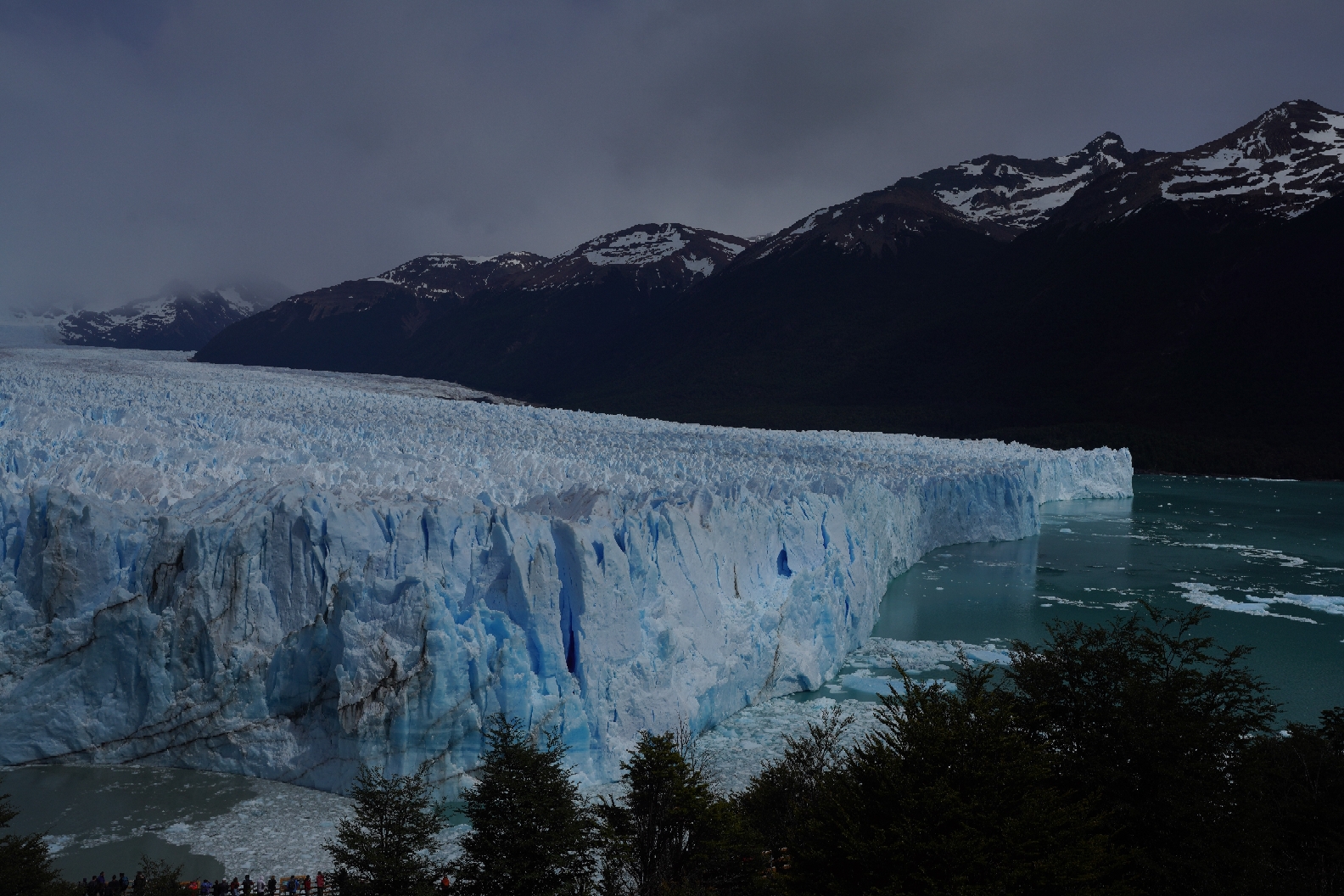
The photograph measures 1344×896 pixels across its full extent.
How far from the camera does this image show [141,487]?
1166 centimetres

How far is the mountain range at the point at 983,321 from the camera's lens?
61.8 meters

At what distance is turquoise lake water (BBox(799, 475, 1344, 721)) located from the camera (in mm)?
15867

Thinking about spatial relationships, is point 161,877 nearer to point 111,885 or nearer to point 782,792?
point 111,885

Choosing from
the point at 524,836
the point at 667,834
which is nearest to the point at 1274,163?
the point at 667,834

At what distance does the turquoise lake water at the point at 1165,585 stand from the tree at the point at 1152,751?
5.77m

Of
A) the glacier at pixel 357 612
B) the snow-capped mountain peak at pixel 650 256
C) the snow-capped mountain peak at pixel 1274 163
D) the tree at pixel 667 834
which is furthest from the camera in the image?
the snow-capped mountain peak at pixel 650 256

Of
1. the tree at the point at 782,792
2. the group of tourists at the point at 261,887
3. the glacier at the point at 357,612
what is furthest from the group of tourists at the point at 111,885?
the tree at the point at 782,792

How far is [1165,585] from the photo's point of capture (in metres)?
21.3

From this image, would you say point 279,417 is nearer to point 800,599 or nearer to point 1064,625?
point 800,599

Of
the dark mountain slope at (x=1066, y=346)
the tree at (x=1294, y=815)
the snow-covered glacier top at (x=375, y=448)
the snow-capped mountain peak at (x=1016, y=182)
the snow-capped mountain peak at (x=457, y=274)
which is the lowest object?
the tree at (x=1294, y=815)

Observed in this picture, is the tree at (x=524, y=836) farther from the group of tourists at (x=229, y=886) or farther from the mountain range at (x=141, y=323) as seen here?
the mountain range at (x=141, y=323)

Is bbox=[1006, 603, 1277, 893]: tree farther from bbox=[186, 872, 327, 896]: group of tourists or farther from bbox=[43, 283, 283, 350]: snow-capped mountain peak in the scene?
bbox=[43, 283, 283, 350]: snow-capped mountain peak

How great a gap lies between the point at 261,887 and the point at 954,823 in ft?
20.5

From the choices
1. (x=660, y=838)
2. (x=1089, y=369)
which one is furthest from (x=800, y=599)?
(x=1089, y=369)
